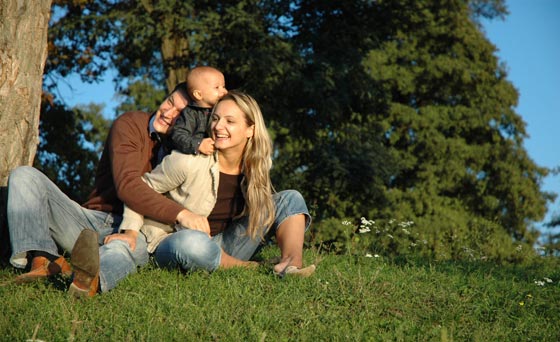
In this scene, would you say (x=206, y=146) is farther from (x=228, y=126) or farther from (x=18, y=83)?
(x=18, y=83)

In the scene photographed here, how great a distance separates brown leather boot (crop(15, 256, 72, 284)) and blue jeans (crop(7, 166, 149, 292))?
0.32 ft

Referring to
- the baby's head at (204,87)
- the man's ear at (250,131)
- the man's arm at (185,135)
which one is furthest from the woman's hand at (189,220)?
the baby's head at (204,87)

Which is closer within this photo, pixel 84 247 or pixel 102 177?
pixel 84 247

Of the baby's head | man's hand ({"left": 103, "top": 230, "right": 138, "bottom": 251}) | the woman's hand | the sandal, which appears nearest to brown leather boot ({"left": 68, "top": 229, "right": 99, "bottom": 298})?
man's hand ({"left": 103, "top": 230, "right": 138, "bottom": 251})

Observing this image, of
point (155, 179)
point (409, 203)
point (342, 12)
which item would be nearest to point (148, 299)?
point (155, 179)

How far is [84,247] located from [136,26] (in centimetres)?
1030

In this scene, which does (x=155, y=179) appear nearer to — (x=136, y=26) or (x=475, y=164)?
(x=136, y=26)

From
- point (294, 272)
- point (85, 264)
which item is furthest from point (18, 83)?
point (294, 272)

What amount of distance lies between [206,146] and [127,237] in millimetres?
948

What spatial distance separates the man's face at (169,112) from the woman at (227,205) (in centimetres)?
43

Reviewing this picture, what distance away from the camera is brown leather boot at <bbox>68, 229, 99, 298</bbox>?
13.8 feet

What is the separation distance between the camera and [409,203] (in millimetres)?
21344

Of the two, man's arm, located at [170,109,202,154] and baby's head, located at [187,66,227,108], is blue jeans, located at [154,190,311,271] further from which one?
baby's head, located at [187,66,227,108]

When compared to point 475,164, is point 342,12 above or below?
above
